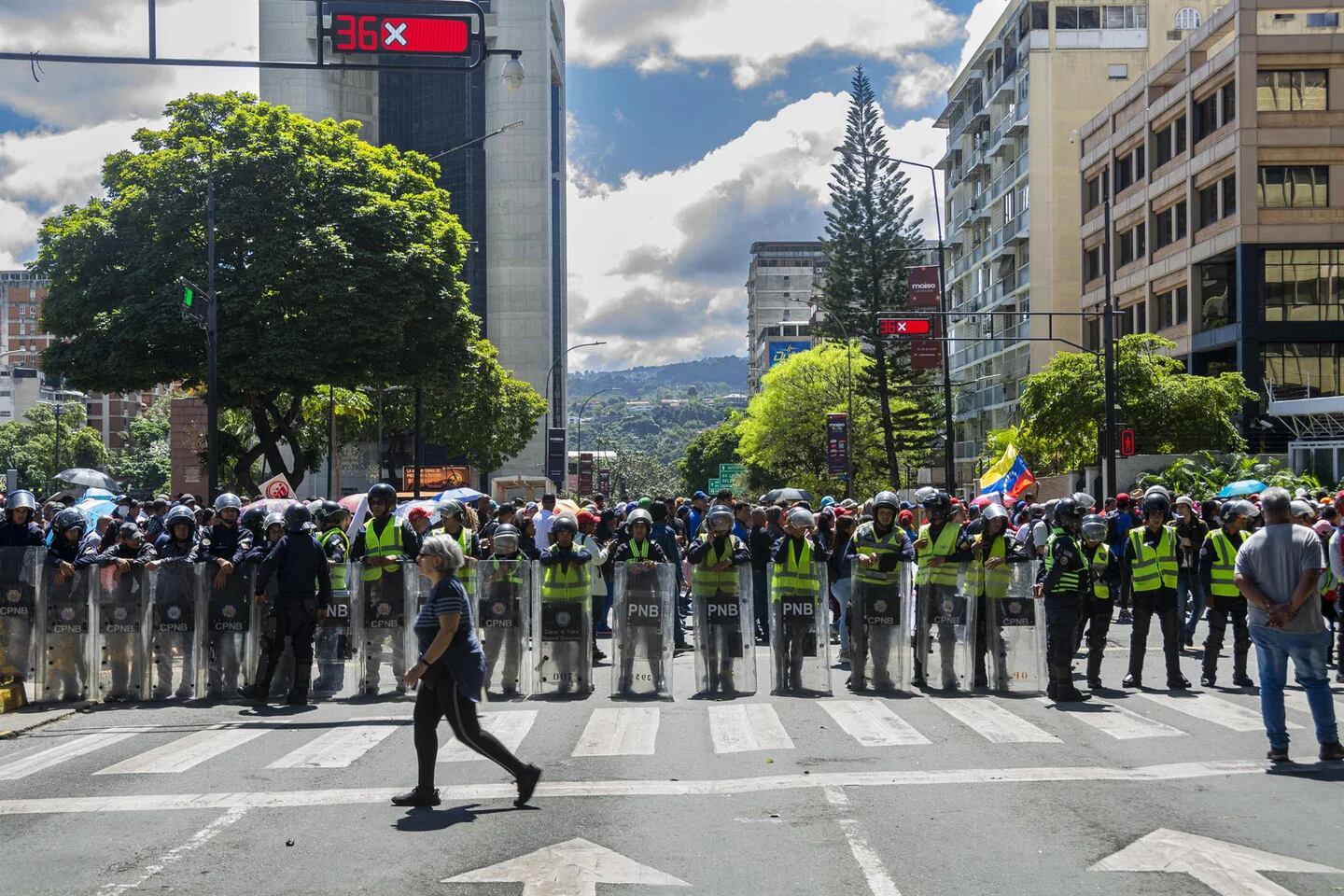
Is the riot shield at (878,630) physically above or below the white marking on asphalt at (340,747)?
above

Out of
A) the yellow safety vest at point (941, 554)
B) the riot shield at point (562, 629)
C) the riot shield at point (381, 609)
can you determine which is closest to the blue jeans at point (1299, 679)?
the yellow safety vest at point (941, 554)

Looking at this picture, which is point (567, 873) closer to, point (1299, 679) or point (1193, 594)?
point (1299, 679)

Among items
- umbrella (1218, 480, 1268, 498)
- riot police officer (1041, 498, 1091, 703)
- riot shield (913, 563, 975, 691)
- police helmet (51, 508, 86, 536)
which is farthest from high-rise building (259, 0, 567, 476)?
riot police officer (1041, 498, 1091, 703)

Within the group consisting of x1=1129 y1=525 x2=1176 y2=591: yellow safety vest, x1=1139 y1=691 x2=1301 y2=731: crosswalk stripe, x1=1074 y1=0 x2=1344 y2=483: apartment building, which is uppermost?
x1=1074 y1=0 x2=1344 y2=483: apartment building

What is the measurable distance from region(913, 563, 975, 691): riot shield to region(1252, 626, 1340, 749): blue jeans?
13.7 feet

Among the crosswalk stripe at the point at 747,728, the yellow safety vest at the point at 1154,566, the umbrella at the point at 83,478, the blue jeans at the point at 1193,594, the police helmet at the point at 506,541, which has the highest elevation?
the umbrella at the point at 83,478

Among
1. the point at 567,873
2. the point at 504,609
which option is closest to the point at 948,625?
the point at 504,609

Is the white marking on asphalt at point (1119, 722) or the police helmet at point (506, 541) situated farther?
the police helmet at point (506, 541)

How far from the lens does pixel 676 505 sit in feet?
98.3

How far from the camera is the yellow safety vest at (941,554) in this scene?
1389cm

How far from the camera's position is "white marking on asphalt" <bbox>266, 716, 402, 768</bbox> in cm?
1009

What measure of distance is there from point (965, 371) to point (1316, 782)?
73.1 m

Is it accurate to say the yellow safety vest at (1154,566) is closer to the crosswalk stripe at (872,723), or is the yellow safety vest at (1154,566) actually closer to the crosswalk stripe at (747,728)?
the crosswalk stripe at (872,723)

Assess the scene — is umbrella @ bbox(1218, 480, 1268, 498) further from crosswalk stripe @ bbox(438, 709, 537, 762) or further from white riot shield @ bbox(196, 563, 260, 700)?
white riot shield @ bbox(196, 563, 260, 700)
